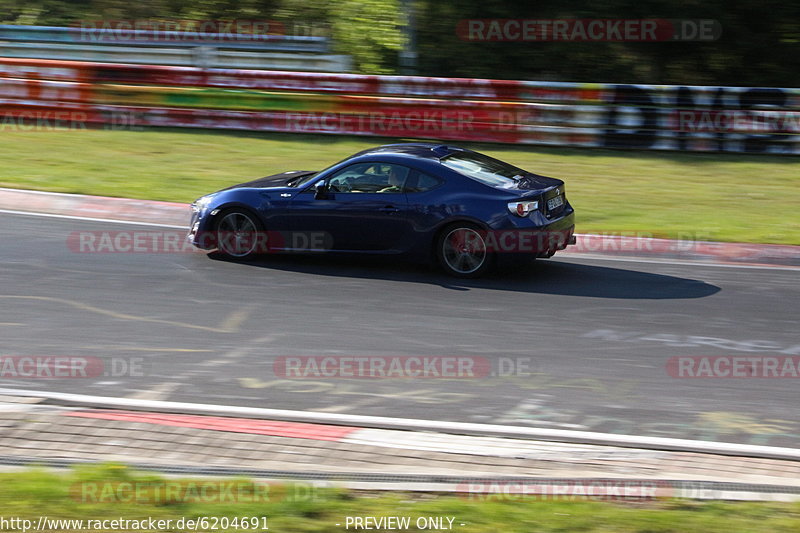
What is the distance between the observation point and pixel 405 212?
10.4m

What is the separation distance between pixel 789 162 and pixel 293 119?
9.30m

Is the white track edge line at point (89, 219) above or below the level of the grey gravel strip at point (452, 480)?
above

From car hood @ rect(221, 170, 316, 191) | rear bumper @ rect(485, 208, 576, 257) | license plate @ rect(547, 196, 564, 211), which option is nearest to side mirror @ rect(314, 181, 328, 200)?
car hood @ rect(221, 170, 316, 191)

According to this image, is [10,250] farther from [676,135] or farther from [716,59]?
[716,59]

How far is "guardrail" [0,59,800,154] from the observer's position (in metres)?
17.5

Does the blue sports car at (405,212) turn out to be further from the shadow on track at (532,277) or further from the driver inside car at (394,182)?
the shadow on track at (532,277)

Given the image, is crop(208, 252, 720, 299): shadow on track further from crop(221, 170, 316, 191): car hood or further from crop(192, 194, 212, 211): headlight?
crop(221, 170, 316, 191): car hood

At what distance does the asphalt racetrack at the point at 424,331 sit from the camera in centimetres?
691

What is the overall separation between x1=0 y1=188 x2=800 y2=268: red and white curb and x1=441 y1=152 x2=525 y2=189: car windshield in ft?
5.32

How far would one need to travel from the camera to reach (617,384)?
732 centimetres

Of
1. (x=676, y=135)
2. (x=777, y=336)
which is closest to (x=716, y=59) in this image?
(x=676, y=135)

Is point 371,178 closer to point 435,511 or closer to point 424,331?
point 424,331

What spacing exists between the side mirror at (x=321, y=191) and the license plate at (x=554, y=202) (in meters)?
2.45

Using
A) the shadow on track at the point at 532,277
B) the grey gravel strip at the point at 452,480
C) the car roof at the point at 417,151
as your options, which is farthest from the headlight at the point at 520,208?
the grey gravel strip at the point at 452,480
